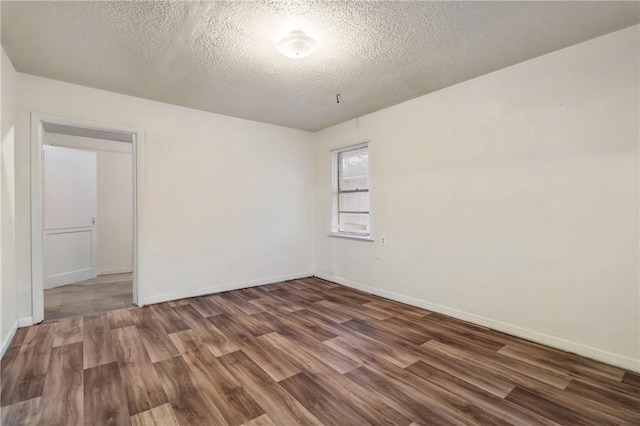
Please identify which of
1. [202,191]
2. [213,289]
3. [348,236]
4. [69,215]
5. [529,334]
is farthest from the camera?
[69,215]

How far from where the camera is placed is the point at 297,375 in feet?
7.02

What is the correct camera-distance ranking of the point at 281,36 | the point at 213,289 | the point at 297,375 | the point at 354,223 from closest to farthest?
the point at 297,375 → the point at 281,36 → the point at 213,289 → the point at 354,223

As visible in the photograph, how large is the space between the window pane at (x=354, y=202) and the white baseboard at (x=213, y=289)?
4.60 feet

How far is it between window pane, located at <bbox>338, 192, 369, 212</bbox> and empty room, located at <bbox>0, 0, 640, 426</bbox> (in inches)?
2.7

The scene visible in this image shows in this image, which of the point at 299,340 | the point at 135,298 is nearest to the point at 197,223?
the point at 135,298

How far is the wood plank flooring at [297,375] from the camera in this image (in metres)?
1.73

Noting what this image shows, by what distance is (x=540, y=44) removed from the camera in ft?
7.94

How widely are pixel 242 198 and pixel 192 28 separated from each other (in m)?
2.56

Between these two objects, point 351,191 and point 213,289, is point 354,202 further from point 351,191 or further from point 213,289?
point 213,289

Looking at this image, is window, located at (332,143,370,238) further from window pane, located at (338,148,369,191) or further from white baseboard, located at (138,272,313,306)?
white baseboard, located at (138,272,313,306)

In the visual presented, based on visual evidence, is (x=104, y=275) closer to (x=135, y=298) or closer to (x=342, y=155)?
(x=135, y=298)

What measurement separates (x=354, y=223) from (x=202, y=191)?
231cm

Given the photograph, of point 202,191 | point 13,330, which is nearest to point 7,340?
point 13,330

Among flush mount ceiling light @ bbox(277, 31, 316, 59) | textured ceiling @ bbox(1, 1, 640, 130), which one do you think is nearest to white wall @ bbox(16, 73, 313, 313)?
textured ceiling @ bbox(1, 1, 640, 130)
